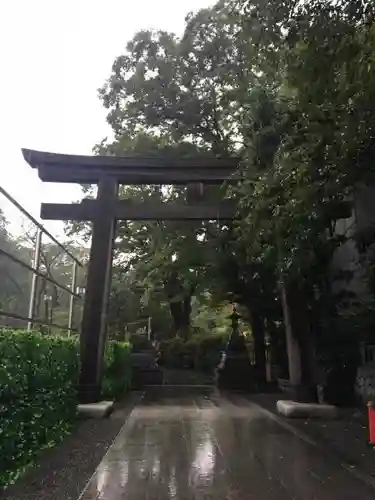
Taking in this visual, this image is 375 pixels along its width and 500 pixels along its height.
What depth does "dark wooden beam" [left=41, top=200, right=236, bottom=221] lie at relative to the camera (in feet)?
38.2

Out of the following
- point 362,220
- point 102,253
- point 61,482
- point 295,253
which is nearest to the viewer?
point 61,482

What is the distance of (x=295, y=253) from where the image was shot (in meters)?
Answer: 9.05

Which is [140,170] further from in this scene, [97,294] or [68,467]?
[68,467]

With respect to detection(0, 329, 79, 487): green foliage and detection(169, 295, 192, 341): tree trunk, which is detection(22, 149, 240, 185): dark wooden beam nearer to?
detection(0, 329, 79, 487): green foliage

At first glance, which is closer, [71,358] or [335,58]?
[335,58]

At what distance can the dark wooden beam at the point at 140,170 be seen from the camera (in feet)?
37.9

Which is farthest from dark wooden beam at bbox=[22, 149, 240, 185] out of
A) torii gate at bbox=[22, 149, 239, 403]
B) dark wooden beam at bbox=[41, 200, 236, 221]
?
dark wooden beam at bbox=[41, 200, 236, 221]

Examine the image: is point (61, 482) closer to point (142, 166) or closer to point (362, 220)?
point (142, 166)

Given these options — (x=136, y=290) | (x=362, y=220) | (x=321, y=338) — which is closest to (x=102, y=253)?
(x=321, y=338)

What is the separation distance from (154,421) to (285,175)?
5395 millimetres

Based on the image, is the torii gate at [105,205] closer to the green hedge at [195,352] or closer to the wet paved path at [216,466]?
the wet paved path at [216,466]

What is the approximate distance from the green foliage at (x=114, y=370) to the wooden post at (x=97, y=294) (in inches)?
72.6

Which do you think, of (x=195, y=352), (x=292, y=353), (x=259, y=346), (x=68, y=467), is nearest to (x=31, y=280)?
(x=68, y=467)

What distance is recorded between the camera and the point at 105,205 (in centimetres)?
1178
